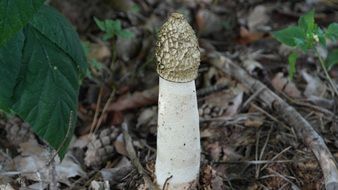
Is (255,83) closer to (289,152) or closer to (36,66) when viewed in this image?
(289,152)

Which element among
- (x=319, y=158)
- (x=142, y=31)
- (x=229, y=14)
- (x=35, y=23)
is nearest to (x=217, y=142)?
(x=319, y=158)

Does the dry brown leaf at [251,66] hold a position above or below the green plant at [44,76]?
below

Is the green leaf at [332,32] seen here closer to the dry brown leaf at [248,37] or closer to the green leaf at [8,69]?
the green leaf at [8,69]

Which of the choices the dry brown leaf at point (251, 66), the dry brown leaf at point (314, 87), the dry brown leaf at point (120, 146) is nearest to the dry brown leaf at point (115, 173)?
the dry brown leaf at point (120, 146)

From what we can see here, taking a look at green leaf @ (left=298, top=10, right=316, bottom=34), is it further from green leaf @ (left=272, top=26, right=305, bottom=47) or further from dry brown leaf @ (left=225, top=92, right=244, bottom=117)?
dry brown leaf @ (left=225, top=92, right=244, bottom=117)

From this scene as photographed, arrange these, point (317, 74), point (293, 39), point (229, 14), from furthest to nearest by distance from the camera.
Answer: point (229, 14) < point (317, 74) < point (293, 39)

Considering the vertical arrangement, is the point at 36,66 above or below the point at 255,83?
above
